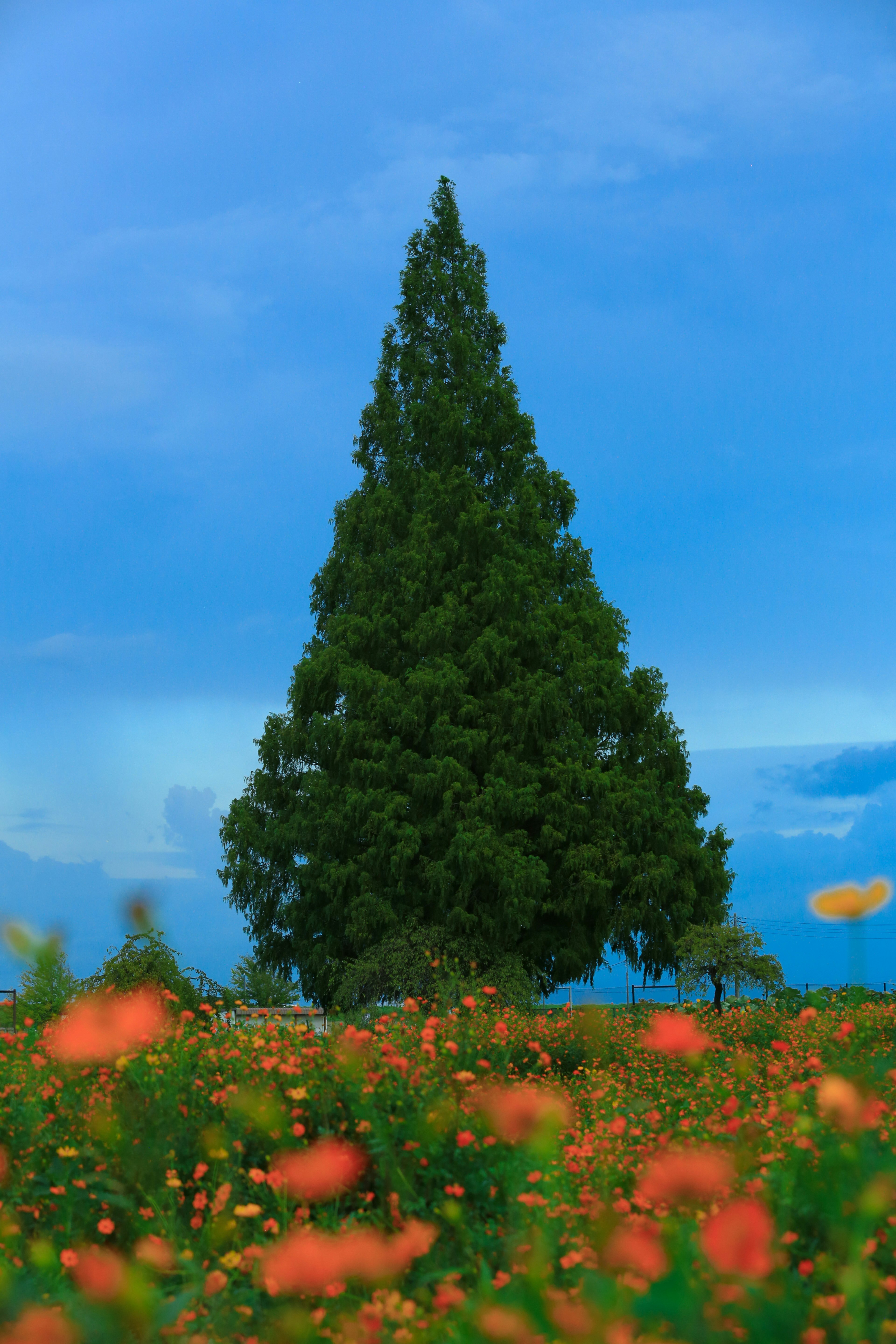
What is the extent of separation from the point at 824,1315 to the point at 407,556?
54.9 ft

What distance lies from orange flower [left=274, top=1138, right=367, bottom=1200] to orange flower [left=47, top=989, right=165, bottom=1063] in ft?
5.12

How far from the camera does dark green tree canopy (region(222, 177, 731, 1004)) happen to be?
17.4 meters

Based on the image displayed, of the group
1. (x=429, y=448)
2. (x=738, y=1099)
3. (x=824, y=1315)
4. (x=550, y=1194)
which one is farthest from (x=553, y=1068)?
(x=429, y=448)

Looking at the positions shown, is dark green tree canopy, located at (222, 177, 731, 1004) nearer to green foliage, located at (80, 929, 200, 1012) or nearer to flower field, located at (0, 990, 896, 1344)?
green foliage, located at (80, 929, 200, 1012)

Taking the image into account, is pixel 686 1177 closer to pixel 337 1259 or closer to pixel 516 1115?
pixel 516 1115

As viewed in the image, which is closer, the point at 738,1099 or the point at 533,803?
the point at 738,1099

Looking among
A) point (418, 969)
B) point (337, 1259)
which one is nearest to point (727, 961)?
point (418, 969)

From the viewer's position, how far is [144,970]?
42.3 feet

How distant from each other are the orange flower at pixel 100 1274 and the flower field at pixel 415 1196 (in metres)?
0.02

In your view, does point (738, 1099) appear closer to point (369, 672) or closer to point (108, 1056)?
point (108, 1056)

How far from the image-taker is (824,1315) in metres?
3.06

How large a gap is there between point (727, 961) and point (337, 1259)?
14473mm

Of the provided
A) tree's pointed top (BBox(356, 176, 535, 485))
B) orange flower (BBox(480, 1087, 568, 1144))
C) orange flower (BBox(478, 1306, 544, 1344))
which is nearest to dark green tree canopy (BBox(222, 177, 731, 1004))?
tree's pointed top (BBox(356, 176, 535, 485))

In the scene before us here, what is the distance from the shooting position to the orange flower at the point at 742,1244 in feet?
7.07
